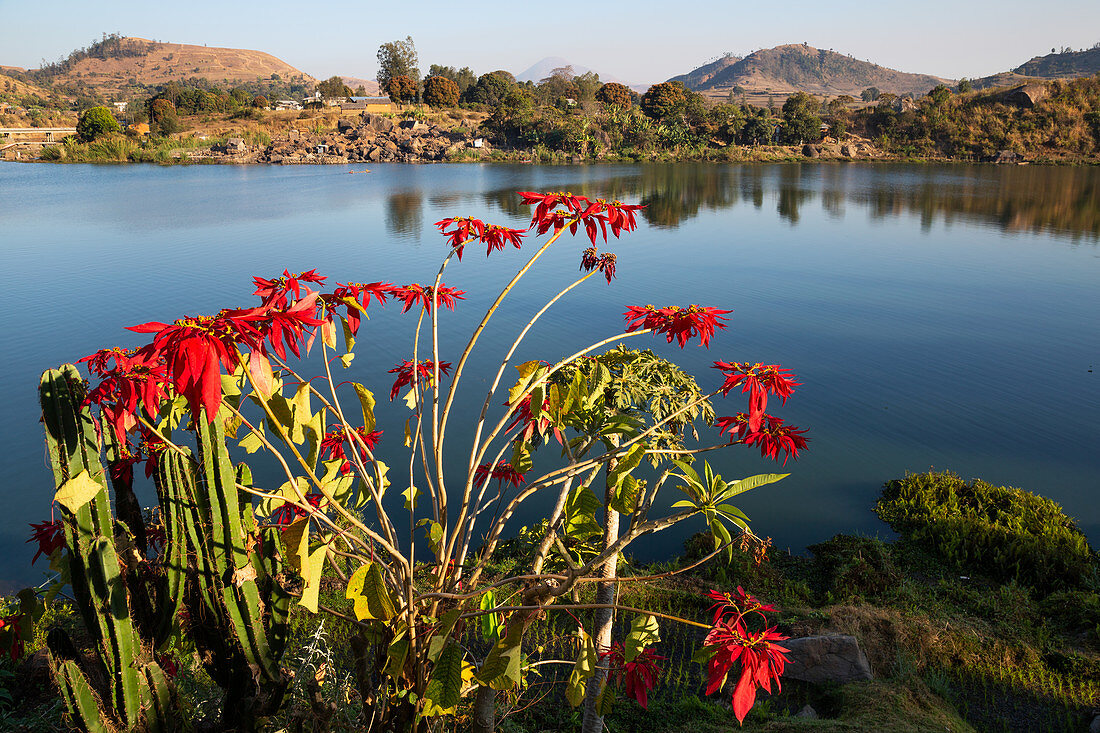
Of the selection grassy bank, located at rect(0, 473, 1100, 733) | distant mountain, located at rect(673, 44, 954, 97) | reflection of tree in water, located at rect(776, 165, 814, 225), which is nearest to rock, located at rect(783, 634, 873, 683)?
grassy bank, located at rect(0, 473, 1100, 733)

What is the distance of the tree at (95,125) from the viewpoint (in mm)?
38562

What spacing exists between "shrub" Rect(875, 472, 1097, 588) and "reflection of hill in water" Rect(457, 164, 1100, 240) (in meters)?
9.52

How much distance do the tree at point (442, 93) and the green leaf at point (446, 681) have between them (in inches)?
2165

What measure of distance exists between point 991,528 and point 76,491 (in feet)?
16.9

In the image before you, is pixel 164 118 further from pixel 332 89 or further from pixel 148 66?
pixel 148 66

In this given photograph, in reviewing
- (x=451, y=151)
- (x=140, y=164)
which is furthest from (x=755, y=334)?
(x=140, y=164)

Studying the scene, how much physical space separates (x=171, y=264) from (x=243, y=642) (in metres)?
12.2

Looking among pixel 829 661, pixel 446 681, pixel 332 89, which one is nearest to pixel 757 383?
pixel 446 681

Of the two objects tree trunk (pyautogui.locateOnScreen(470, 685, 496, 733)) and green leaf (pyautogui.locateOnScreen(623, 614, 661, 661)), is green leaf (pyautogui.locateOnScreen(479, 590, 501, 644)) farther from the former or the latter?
green leaf (pyautogui.locateOnScreen(623, 614, 661, 661))

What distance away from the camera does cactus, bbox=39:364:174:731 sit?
1281 mm

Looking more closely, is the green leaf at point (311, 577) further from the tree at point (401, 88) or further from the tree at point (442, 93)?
the tree at point (401, 88)

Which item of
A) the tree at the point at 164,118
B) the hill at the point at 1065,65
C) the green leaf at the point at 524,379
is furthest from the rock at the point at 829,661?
the hill at the point at 1065,65

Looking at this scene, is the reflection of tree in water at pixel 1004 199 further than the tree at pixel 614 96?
No

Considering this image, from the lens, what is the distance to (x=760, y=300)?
10.5 metres
